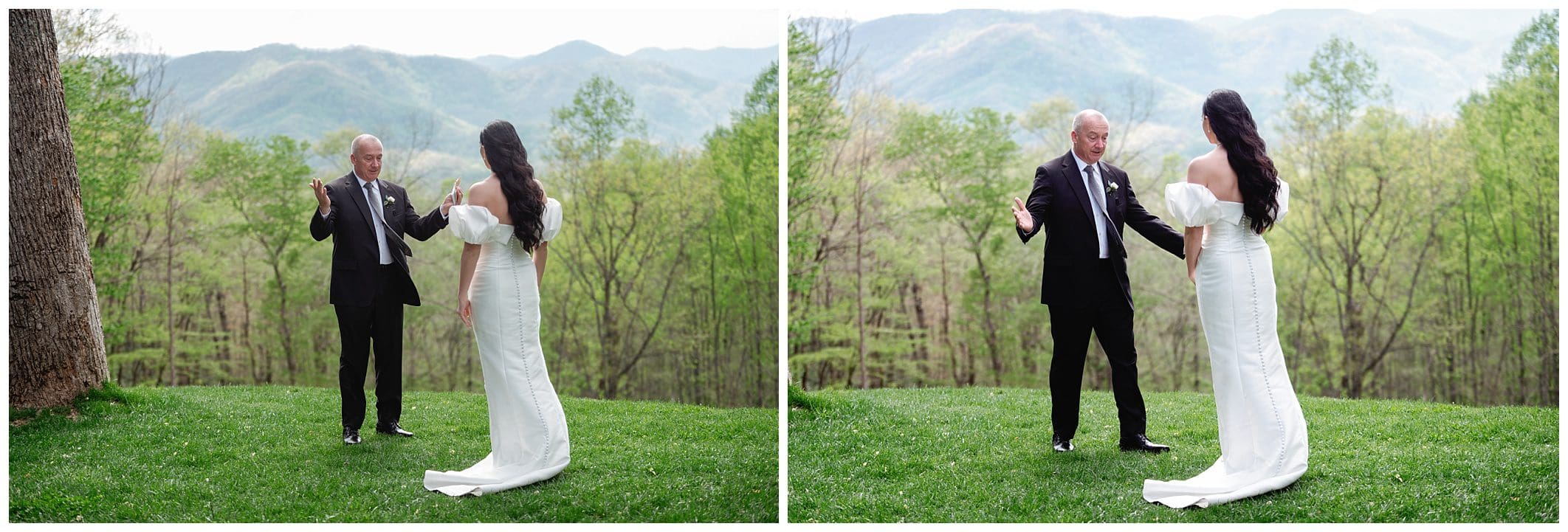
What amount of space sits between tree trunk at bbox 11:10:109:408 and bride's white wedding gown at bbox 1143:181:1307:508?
521 cm

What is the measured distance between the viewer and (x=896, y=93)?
10.1 metres

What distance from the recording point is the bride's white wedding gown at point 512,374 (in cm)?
422

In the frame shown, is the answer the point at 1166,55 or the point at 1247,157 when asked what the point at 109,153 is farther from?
the point at 1166,55

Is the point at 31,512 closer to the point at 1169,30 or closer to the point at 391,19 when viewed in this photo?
the point at 391,19

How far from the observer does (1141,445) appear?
464cm

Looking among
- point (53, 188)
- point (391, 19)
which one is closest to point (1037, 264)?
point (391, 19)

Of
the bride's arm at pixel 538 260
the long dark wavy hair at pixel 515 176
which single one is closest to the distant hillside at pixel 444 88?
the bride's arm at pixel 538 260

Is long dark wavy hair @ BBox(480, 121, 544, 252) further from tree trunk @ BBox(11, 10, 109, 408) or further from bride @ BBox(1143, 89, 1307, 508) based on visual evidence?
tree trunk @ BBox(11, 10, 109, 408)

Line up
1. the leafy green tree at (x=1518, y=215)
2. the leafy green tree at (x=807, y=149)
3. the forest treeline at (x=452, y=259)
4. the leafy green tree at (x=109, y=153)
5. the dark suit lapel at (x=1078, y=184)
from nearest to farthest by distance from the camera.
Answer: the dark suit lapel at (x=1078, y=184) < the leafy green tree at (x=109, y=153) < the leafy green tree at (x=807, y=149) < the leafy green tree at (x=1518, y=215) < the forest treeline at (x=452, y=259)

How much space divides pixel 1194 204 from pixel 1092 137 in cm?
62

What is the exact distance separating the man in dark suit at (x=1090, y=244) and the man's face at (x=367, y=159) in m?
2.88

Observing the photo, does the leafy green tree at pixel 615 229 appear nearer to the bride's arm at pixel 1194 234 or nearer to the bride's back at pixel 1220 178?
the bride's arm at pixel 1194 234

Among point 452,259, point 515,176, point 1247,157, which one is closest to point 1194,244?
point 1247,157
